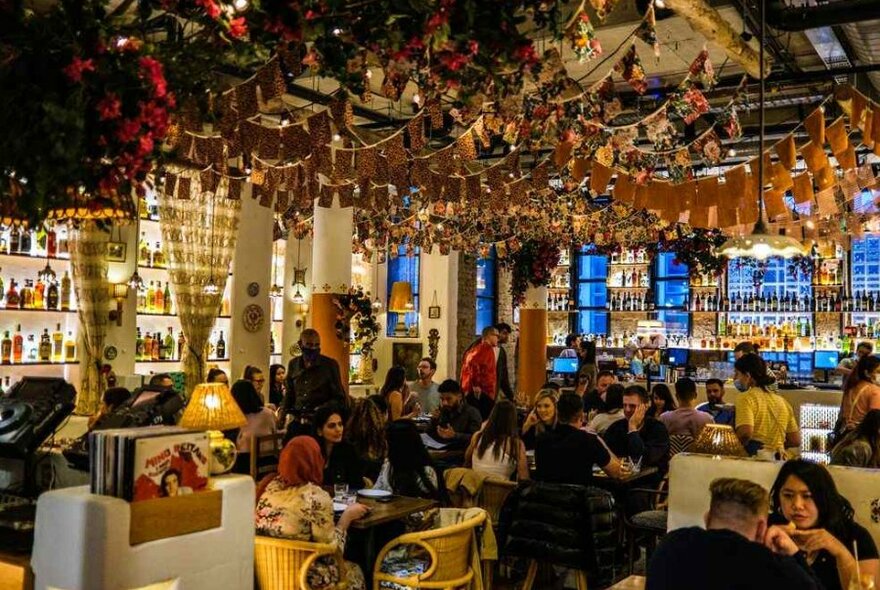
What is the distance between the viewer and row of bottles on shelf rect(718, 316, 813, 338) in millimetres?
13633

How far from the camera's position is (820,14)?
20.2ft

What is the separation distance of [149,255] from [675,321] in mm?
9266

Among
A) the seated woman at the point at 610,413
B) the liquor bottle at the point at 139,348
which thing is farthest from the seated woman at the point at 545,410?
the liquor bottle at the point at 139,348

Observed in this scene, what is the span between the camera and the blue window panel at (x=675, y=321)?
15.0m

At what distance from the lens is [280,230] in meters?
12.1

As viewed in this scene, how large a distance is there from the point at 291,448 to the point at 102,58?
8.11 ft

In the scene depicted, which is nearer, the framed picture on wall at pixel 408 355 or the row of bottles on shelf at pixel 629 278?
the framed picture on wall at pixel 408 355

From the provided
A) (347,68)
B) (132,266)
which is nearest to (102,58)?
(347,68)

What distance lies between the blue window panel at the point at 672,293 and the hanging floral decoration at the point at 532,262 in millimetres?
2696

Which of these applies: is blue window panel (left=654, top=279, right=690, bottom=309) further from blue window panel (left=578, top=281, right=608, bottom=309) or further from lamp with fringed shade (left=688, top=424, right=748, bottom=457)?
lamp with fringed shade (left=688, top=424, right=748, bottom=457)

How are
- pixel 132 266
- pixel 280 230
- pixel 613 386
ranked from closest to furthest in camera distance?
pixel 613 386 < pixel 132 266 < pixel 280 230

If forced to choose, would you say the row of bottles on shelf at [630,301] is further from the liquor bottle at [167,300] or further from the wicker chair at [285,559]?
the wicker chair at [285,559]

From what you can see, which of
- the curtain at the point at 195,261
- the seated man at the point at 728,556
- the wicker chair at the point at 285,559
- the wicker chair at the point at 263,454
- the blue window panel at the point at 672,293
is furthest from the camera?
the blue window panel at the point at 672,293

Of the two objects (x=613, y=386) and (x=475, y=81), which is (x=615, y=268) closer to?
(x=613, y=386)
